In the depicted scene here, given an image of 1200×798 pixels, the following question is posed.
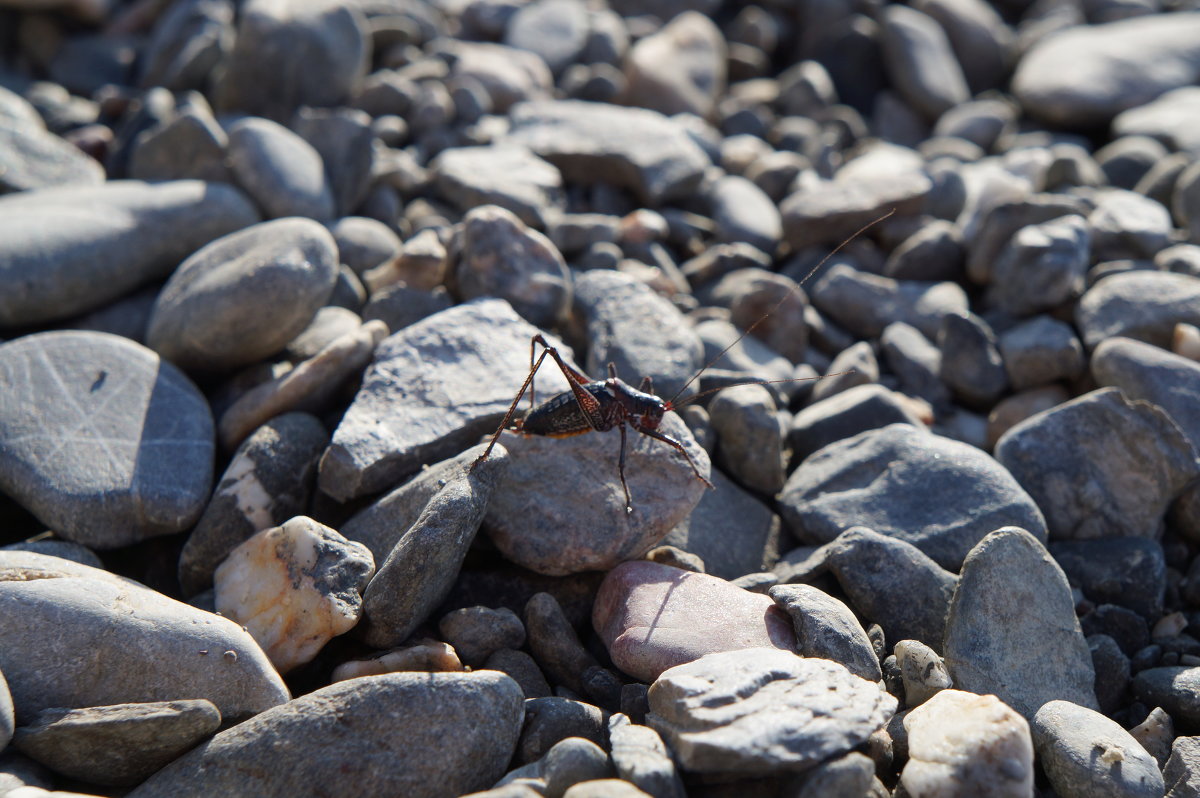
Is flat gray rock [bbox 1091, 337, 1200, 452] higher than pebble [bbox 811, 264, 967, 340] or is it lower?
higher

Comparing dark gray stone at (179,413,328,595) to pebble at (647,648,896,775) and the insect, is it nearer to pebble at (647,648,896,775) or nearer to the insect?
the insect

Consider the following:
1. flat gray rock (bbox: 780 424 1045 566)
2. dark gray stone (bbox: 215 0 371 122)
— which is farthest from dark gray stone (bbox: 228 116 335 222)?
flat gray rock (bbox: 780 424 1045 566)

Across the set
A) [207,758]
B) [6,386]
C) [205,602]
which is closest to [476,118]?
[6,386]

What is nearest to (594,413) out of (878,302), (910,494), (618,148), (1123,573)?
(910,494)

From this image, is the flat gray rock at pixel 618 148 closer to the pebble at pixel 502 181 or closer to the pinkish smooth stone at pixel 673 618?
the pebble at pixel 502 181

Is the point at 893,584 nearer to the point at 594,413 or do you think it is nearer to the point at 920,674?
the point at 920,674

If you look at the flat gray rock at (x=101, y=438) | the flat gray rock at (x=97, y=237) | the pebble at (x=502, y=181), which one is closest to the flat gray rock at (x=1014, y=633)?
the flat gray rock at (x=101, y=438)
